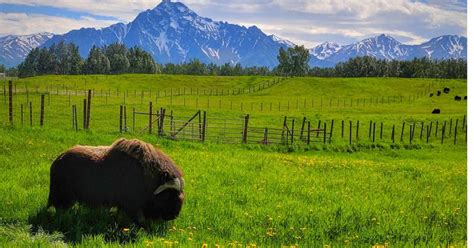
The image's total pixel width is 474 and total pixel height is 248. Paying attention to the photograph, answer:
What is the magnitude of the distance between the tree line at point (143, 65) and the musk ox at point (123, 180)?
505ft

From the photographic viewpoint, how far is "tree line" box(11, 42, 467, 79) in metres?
153

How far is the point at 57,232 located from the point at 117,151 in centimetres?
182

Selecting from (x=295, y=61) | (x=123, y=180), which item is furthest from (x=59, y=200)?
(x=295, y=61)

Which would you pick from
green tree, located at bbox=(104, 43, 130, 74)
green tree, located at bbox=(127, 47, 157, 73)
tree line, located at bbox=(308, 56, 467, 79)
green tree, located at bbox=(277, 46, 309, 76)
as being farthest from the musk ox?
tree line, located at bbox=(308, 56, 467, 79)

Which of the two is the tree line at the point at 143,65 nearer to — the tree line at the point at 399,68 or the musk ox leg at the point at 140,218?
the tree line at the point at 399,68

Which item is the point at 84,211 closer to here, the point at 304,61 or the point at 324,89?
the point at 324,89

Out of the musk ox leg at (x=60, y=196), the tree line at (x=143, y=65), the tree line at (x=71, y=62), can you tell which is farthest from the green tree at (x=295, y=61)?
the musk ox leg at (x=60, y=196)

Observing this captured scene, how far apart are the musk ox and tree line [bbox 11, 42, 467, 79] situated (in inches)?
6063

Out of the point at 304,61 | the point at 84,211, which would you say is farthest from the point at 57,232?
the point at 304,61

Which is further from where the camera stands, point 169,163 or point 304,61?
point 304,61

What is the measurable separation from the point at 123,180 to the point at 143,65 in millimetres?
165042

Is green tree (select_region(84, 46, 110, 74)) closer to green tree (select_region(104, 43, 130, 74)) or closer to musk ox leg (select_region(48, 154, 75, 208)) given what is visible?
green tree (select_region(104, 43, 130, 74))

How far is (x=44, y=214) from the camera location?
27.0 feet

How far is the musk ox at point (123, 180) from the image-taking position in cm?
815
